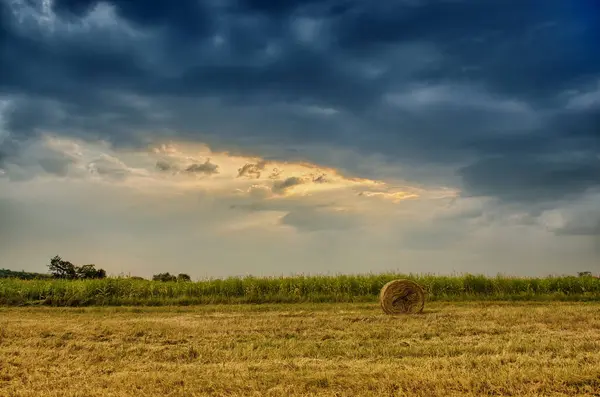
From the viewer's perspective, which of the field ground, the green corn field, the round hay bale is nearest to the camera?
the field ground

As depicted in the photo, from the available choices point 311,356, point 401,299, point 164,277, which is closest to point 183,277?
point 164,277

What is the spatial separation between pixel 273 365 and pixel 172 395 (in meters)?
1.99

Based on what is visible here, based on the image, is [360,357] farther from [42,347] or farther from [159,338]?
[42,347]

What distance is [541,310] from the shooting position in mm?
Result: 16781

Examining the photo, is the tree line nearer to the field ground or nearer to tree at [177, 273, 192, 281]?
tree at [177, 273, 192, 281]

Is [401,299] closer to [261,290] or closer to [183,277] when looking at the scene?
[261,290]

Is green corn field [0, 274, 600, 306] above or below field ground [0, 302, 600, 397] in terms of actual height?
above

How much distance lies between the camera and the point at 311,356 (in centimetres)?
990

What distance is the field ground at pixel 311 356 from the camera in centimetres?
777

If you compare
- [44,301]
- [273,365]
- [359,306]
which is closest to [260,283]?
[359,306]

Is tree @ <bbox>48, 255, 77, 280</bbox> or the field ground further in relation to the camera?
tree @ <bbox>48, 255, 77, 280</bbox>

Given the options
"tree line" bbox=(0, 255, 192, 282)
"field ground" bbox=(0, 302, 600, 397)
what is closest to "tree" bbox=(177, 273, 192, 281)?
"tree line" bbox=(0, 255, 192, 282)

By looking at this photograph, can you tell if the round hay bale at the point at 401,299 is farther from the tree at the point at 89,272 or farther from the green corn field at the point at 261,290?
the tree at the point at 89,272

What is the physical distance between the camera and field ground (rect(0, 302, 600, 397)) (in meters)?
7.77
